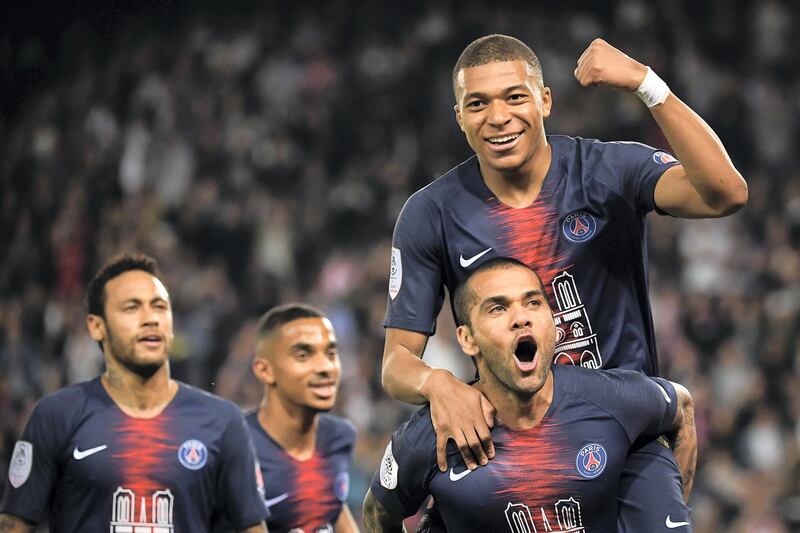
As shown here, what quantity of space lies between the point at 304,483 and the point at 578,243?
7.82ft

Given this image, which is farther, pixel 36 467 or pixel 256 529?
pixel 256 529

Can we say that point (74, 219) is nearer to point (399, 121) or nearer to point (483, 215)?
point (399, 121)

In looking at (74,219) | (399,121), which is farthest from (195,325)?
(399,121)

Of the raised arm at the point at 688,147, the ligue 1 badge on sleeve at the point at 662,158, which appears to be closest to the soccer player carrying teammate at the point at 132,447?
the ligue 1 badge on sleeve at the point at 662,158

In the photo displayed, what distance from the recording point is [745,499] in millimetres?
8969

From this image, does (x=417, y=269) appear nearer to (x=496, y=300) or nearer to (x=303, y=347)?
(x=496, y=300)

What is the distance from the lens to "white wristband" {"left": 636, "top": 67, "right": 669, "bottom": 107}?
4.01 meters

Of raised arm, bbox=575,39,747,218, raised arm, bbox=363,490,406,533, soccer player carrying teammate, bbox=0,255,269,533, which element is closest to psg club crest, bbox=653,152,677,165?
raised arm, bbox=575,39,747,218

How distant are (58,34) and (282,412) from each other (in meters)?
8.84

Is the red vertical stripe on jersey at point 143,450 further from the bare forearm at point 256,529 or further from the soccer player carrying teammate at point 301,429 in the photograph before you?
the soccer player carrying teammate at point 301,429

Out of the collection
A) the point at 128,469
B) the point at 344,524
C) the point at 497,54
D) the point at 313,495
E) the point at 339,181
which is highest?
the point at 339,181

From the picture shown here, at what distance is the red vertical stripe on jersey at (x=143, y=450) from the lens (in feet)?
17.0

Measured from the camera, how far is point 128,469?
17.0 feet

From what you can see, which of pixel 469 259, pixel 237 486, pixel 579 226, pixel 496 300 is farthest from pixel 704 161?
pixel 237 486
